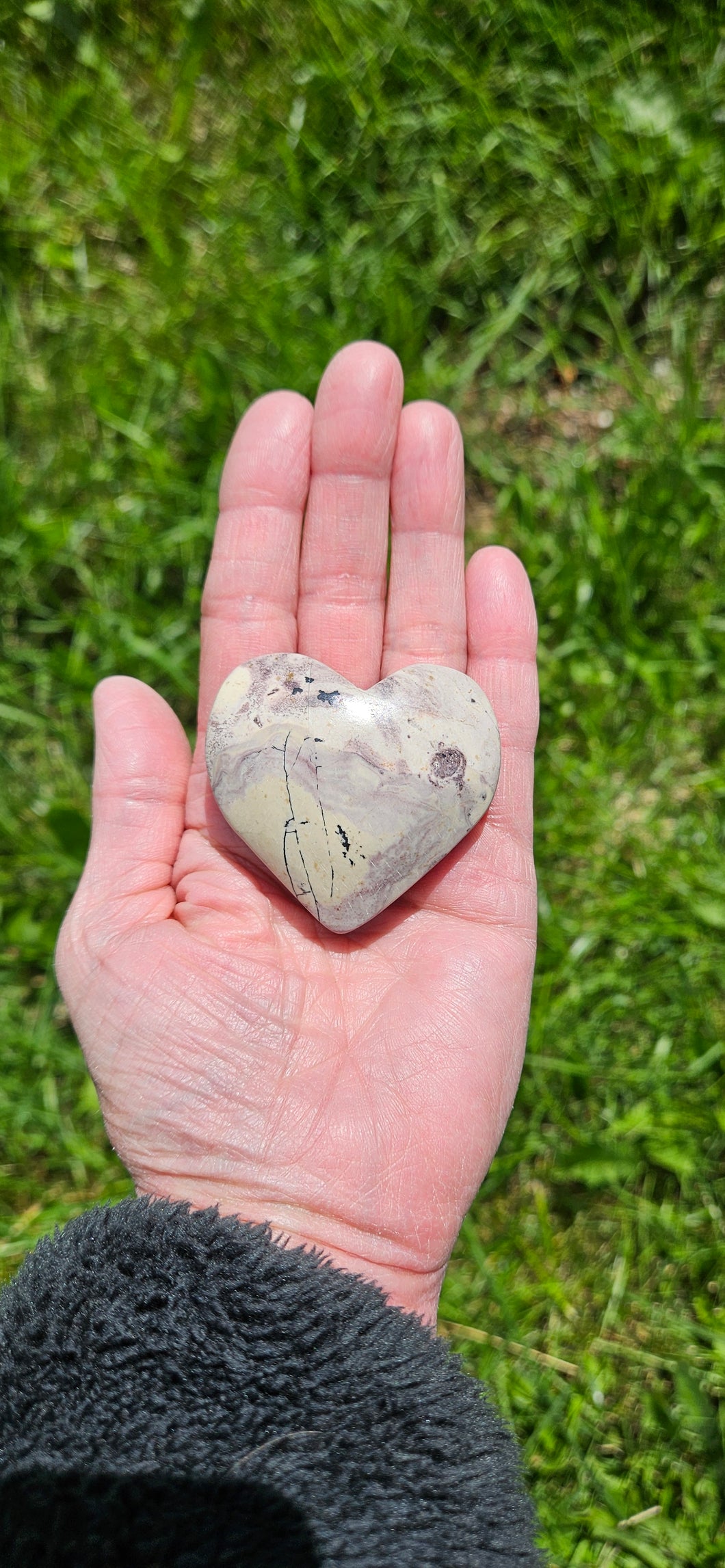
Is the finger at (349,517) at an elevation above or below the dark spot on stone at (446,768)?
above

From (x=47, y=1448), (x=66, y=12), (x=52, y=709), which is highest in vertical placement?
(x=66, y=12)

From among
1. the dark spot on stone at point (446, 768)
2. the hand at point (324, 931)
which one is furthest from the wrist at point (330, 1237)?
the dark spot on stone at point (446, 768)

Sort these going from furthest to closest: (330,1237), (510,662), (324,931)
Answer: (510,662) < (324,931) < (330,1237)

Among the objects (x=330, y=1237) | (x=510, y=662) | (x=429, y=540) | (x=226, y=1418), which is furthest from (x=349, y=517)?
(x=226, y=1418)

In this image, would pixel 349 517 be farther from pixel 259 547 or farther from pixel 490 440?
pixel 490 440

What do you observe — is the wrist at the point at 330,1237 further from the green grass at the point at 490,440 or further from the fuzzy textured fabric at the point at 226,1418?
the green grass at the point at 490,440

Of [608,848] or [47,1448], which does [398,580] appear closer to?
[608,848]

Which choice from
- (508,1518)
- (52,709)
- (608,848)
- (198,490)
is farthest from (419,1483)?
(198,490)
